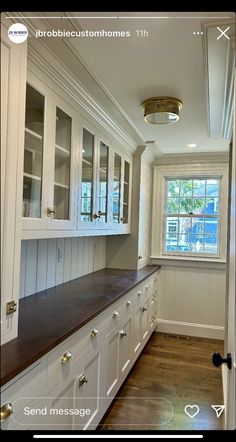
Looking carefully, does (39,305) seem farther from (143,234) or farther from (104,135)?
(143,234)

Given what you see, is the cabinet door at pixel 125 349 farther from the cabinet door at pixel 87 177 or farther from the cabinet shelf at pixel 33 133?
the cabinet shelf at pixel 33 133

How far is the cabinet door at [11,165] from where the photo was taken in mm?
1045

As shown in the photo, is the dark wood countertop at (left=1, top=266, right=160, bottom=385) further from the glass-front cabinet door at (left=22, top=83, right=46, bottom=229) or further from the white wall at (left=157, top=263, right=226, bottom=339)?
the white wall at (left=157, top=263, right=226, bottom=339)

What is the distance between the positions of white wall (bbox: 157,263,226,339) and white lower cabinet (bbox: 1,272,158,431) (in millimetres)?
1172

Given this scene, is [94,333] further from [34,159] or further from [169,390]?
[169,390]

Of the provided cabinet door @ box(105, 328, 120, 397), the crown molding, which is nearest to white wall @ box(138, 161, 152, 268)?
the crown molding

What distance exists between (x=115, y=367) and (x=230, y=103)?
1.93 m

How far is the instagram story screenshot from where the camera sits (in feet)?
3.59

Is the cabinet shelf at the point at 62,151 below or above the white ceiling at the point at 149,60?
below

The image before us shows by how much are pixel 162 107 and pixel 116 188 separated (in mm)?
962

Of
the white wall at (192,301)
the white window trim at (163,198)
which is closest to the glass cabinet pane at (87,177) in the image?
the white window trim at (163,198)

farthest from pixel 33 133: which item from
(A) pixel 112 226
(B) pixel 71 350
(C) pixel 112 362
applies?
(C) pixel 112 362

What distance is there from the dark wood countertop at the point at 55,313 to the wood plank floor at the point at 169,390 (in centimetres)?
59

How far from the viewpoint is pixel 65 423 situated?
1.20m
